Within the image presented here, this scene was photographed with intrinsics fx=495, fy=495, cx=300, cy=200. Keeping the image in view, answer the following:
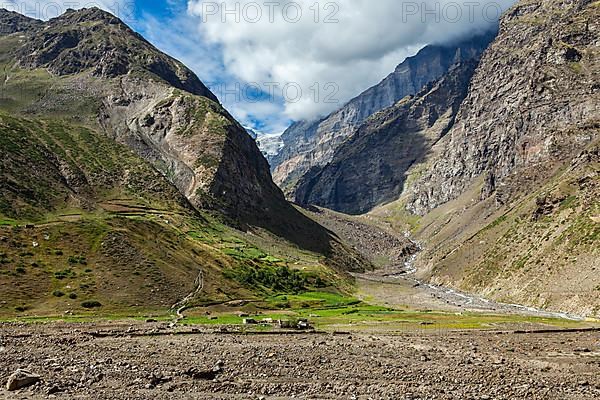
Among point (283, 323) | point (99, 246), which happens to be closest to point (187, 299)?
point (99, 246)

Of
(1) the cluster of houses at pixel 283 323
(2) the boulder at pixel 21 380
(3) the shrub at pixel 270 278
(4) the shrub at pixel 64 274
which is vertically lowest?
(1) the cluster of houses at pixel 283 323

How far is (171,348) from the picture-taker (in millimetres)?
43844

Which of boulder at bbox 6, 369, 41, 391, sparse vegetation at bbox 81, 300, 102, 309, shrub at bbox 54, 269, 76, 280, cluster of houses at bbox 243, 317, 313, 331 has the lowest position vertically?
cluster of houses at bbox 243, 317, 313, 331

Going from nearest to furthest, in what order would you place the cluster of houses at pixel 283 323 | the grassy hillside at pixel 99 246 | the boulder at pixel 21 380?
the boulder at pixel 21 380, the cluster of houses at pixel 283 323, the grassy hillside at pixel 99 246

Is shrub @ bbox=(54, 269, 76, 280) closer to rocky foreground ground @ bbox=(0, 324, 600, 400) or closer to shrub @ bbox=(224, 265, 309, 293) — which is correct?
rocky foreground ground @ bbox=(0, 324, 600, 400)

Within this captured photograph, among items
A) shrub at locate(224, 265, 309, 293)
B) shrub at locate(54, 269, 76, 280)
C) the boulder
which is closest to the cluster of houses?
shrub at locate(54, 269, 76, 280)

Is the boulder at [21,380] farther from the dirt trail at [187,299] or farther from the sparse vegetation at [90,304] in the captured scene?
the sparse vegetation at [90,304]

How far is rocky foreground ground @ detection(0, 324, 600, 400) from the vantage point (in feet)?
93.9

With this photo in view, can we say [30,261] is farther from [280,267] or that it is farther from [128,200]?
[128,200]

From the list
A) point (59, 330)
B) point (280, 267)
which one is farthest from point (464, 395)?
point (280, 267)

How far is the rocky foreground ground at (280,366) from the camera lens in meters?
28.6

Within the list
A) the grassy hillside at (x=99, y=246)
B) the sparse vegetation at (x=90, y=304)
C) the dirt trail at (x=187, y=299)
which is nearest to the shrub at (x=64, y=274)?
the grassy hillside at (x=99, y=246)

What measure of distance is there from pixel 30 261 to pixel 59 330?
29.5m

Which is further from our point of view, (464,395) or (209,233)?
(209,233)
